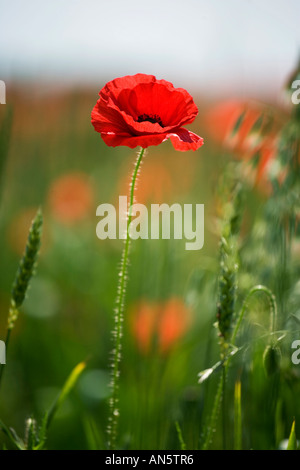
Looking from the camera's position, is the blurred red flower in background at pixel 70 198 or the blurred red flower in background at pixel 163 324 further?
the blurred red flower in background at pixel 70 198

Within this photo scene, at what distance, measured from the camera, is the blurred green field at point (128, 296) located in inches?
39.9

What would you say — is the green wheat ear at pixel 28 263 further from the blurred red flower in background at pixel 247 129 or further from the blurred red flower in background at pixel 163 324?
the blurred red flower in background at pixel 163 324

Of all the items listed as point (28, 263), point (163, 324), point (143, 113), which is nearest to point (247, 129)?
point (163, 324)

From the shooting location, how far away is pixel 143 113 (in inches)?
31.7

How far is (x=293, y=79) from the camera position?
1.05 m

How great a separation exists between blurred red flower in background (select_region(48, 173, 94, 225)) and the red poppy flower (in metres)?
1.03

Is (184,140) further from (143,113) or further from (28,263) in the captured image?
(28,263)

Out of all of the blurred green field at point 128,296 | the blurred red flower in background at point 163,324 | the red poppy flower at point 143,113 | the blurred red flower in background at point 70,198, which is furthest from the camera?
the blurred red flower in background at point 70,198

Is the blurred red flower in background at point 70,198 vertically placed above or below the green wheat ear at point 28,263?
above

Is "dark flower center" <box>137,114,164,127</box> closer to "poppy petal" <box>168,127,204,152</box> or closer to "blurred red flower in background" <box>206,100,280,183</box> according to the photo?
"poppy petal" <box>168,127,204,152</box>

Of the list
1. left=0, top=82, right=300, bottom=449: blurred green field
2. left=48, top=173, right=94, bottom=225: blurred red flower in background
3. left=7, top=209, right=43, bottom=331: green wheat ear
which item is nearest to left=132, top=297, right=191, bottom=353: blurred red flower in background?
left=0, top=82, right=300, bottom=449: blurred green field

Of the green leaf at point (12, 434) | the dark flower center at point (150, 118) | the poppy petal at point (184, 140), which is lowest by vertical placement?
the green leaf at point (12, 434)

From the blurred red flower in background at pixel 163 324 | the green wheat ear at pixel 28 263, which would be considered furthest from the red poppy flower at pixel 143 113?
the blurred red flower in background at pixel 163 324

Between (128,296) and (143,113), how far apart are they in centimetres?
104
